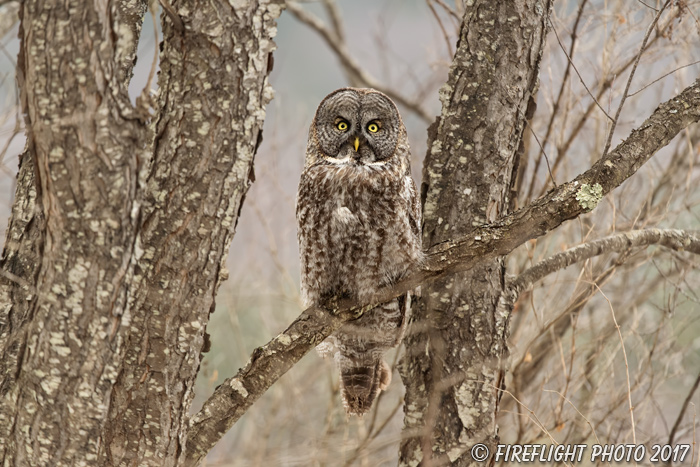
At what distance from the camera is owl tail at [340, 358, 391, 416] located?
390 cm

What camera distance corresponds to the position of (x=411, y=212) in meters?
3.46

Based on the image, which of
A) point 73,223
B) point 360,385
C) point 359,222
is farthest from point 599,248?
point 73,223

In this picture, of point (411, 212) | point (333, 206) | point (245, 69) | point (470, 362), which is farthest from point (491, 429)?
point (245, 69)

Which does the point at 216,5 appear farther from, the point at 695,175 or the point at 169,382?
the point at 695,175

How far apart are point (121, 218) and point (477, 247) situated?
140 cm

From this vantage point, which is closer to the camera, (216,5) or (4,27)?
(216,5)

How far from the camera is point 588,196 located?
260 centimetres

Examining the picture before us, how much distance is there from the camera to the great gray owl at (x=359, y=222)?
3385 mm

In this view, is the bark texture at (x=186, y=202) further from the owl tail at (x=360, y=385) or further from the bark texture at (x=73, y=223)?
the owl tail at (x=360, y=385)

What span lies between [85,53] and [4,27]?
3118mm

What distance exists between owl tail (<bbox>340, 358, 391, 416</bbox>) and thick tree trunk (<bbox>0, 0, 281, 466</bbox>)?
1673 mm

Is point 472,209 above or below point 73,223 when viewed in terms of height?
above

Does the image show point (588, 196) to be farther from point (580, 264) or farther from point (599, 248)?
point (580, 264)

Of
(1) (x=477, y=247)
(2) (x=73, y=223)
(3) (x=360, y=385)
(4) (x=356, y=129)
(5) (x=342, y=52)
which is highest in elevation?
(5) (x=342, y=52)
